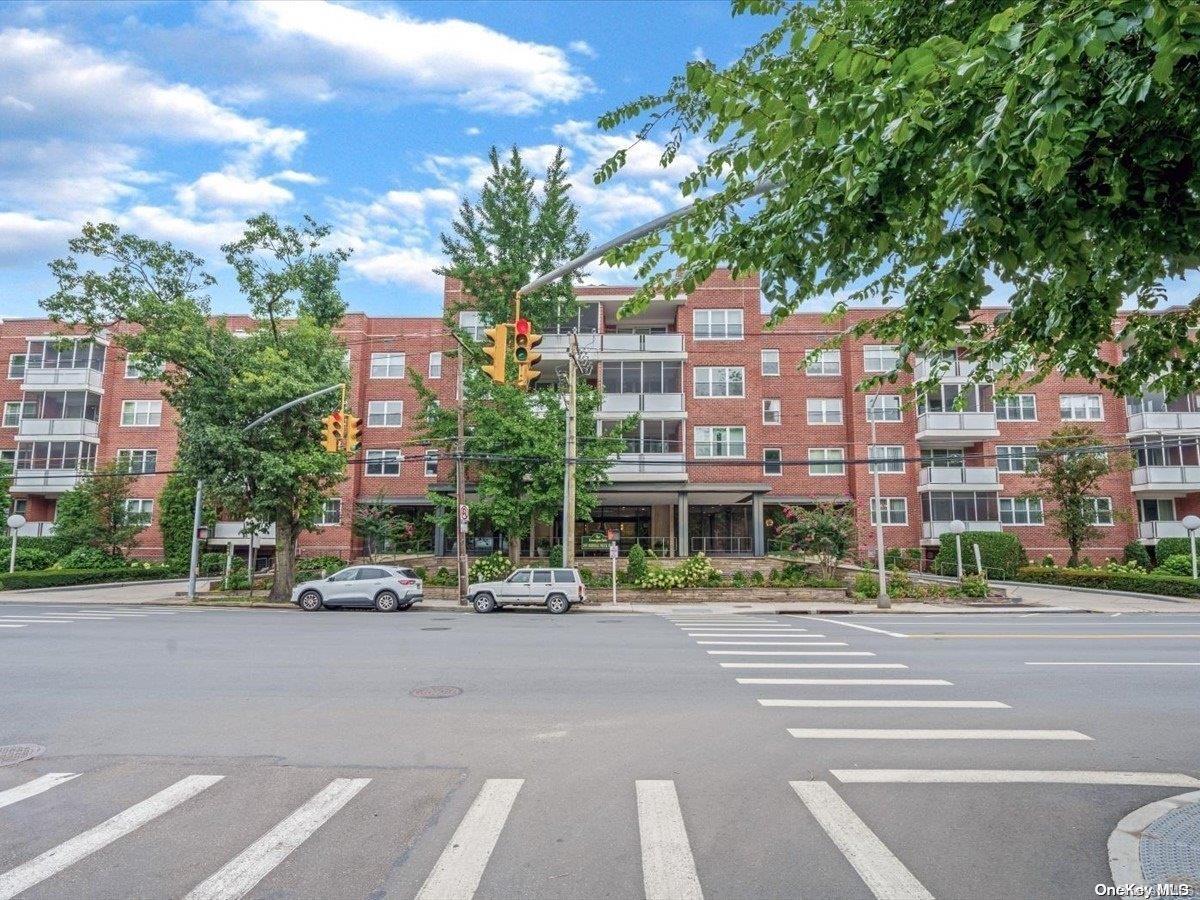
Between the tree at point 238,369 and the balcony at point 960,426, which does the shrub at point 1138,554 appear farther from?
the tree at point 238,369

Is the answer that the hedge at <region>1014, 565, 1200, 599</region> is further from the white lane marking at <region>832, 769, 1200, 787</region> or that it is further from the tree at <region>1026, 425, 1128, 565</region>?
the white lane marking at <region>832, 769, 1200, 787</region>

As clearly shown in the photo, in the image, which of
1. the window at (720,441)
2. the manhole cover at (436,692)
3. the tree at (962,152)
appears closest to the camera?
the tree at (962,152)

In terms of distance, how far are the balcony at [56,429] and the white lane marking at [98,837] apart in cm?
4567

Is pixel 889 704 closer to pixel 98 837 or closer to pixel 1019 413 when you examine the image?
pixel 98 837

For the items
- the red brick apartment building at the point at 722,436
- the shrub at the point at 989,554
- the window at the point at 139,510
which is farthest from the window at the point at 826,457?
the window at the point at 139,510

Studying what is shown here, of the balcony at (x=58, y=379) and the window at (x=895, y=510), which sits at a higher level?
the balcony at (x=58, y=379)

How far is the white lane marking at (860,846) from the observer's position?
4.20 meters

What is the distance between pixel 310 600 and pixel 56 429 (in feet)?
95.4

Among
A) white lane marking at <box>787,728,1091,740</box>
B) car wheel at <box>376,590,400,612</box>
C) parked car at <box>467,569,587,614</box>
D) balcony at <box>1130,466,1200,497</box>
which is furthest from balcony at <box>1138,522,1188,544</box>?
car wheel at <box>376,590,400,612</box>

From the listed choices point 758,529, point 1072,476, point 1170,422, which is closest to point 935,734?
point 758,529

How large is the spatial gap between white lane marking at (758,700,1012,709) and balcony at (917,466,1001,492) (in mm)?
31647

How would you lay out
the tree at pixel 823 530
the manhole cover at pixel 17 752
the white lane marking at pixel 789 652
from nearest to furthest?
the manhole cover at pixel 17 752 < the white lane marking at pixel 789 652 < the tree at pixel 823 530

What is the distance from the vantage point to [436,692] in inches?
388

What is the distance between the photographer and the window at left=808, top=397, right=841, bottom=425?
1591 inches
